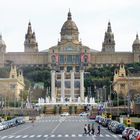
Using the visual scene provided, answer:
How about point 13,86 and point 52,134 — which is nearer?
point 52,134

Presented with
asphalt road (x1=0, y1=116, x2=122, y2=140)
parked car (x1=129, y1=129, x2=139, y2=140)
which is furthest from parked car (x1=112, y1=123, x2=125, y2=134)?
parked car (x1=129, y1=129, x2=139, y2=140)

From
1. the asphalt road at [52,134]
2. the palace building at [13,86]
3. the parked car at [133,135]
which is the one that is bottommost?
the parked car at [133,135]

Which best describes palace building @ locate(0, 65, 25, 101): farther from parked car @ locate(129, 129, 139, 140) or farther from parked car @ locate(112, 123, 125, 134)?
parked car @ locate(129, 129, 139, 140)

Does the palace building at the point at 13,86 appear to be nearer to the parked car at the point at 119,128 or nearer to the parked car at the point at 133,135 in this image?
the parked car at the point at 119,128

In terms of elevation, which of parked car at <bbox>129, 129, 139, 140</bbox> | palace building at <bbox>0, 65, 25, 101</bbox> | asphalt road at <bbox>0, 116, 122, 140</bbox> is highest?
palace building at <bbox>0, 65, 25, 101</bbox>

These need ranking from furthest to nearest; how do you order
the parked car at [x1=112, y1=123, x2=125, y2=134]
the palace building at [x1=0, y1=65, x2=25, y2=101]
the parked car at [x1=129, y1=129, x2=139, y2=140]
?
1. the palace building at [x1=0, y1=65, x2=25, y2=101]
2. the parked car at [x1=112, y1=123, x2=125, y2=134]
3. the parked car at [x1=129, y1=129, x2=139, y2=140]

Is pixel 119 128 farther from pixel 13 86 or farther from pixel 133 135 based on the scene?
pixel 13 86

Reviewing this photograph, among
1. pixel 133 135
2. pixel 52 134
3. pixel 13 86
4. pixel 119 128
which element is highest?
pixel 13 86

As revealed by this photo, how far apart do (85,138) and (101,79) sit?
5531 inches

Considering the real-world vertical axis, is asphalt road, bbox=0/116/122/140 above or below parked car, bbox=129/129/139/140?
above

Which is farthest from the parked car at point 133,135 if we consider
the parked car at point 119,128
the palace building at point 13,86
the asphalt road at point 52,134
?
the palace building at point 13,86

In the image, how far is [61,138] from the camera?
46500 mm

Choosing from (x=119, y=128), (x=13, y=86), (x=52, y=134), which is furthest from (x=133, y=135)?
(x=13, y=86)

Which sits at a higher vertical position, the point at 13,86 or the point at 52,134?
the point at 13,86
